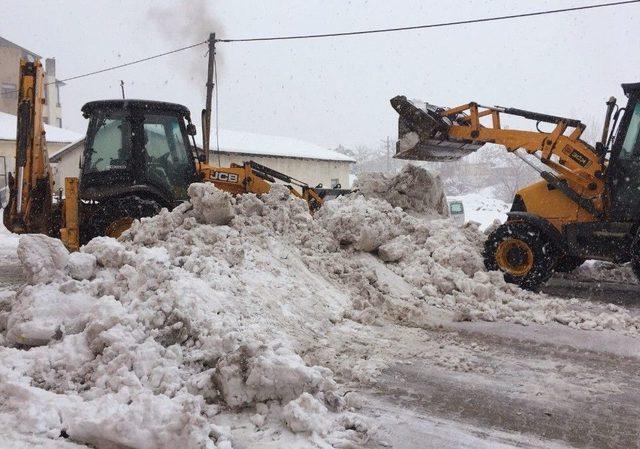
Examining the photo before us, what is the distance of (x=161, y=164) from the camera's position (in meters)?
7.62

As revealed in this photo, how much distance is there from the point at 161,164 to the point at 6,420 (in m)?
4.94

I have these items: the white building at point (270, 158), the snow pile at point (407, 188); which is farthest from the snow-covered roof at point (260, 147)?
the snow pile at point (407, 188)

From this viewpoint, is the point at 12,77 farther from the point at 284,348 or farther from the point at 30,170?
the point at 284,348

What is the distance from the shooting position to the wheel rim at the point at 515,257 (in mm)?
7316

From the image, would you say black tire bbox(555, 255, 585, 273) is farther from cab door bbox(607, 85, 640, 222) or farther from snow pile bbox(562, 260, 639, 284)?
cab door bbox(607, 85, 640, 222)

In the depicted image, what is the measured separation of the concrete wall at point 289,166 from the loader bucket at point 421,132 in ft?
51.8

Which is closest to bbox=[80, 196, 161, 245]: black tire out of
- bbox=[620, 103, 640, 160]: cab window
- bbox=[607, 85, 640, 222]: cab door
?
bbox=[607, 85, 640, 222]: cab door

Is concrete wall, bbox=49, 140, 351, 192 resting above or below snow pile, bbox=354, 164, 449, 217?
above

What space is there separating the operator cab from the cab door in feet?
A: 17.7

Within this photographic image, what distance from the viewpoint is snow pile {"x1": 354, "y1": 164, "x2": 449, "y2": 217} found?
29.1ft

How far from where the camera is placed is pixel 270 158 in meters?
25.8

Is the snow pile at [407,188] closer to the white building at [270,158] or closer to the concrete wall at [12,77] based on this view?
the white building at [270,158]

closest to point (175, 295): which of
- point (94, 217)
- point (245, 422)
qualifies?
point (245, 422)

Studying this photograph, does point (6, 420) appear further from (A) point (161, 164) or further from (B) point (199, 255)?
(A) point (161, 164)
